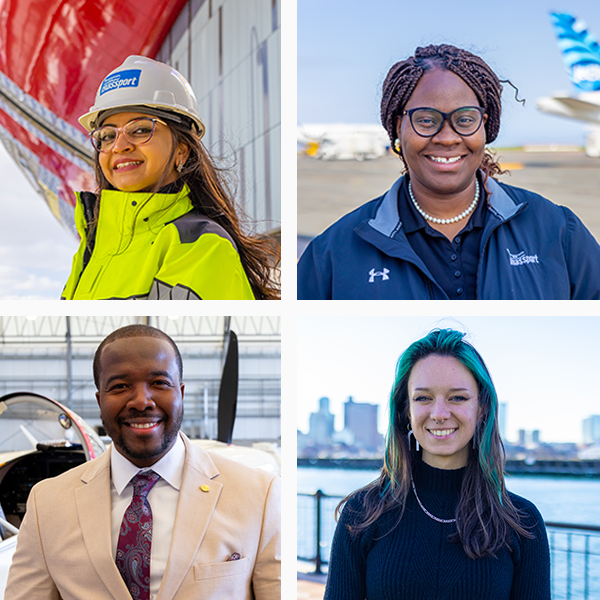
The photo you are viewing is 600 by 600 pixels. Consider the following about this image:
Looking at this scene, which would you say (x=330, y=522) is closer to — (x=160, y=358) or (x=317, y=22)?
(x=160, y=358)

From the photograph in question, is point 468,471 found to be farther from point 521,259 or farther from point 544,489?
point 521,259

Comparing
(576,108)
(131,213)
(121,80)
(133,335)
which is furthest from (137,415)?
(576,108)

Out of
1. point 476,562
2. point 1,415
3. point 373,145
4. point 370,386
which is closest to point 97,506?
point 1,415

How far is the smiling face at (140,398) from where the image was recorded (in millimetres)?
1455

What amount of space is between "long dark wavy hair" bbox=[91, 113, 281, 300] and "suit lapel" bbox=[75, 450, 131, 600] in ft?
1.84

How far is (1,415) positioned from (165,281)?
642 millimetres

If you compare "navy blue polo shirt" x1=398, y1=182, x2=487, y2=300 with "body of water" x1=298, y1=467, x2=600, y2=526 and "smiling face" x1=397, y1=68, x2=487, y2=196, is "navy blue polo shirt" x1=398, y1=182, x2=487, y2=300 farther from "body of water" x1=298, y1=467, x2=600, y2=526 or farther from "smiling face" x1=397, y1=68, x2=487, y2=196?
"body of water" x1=298, y1=467, x2=600, y2=526

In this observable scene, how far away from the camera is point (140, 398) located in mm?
1448

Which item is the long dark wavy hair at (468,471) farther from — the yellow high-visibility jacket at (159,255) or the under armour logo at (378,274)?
the yellow high-visibility jacket at (159,255)

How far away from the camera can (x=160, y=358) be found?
4.85 ft

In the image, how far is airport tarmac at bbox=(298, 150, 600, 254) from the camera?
4.88 feet

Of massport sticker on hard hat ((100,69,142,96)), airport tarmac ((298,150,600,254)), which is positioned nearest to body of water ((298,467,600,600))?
airport tarmac ((298,150,600,254))

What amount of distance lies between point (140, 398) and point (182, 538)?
33 cm

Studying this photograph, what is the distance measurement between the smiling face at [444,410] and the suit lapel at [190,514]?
51 cm
